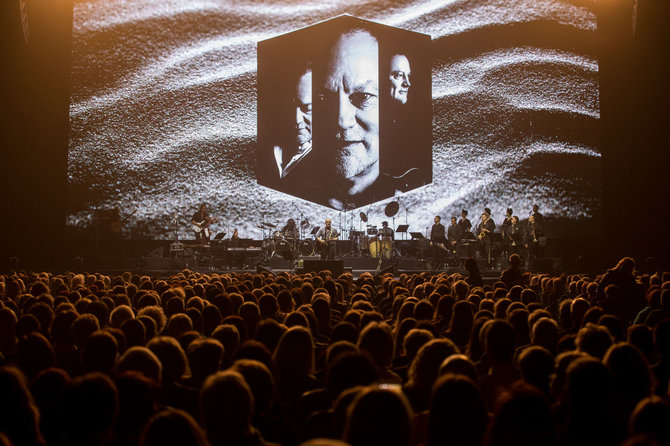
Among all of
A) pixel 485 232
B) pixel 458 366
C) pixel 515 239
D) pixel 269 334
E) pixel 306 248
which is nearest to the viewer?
pixel 458 366

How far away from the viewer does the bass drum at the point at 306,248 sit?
760 inches

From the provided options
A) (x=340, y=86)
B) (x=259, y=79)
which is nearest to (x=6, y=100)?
(x=259, y=79)

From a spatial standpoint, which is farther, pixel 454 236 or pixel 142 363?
pixel 454 236

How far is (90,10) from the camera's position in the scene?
66.2 feet

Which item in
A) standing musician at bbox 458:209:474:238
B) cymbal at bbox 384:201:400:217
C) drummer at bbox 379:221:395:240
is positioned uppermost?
cymbal at bbox 384:201:400:217

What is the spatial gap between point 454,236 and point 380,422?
659 inches

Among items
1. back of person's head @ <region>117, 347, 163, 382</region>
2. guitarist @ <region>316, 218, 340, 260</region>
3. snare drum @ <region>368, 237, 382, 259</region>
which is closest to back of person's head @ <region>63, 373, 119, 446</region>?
back of person's head @ <region>117, 347, 163, 382</region>

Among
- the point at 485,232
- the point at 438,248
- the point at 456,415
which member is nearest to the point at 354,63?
the point at 438,248

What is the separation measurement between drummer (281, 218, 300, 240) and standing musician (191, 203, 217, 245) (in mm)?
2192

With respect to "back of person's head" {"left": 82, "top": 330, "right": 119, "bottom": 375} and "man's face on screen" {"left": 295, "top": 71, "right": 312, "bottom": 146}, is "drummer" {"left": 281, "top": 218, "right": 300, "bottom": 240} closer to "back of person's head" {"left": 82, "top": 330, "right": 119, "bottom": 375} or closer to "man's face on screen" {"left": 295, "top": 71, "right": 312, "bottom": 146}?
"man's face on screen" {"left": 295, "top": 71, "right": 312, "bottom": 146}

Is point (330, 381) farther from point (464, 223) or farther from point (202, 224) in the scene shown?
point (202, 224)

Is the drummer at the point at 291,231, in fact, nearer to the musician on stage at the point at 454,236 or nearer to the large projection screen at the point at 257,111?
the large projection screen at the point at 257,111

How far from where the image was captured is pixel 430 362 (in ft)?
11.5

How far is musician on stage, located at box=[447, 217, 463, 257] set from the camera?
1818cm
